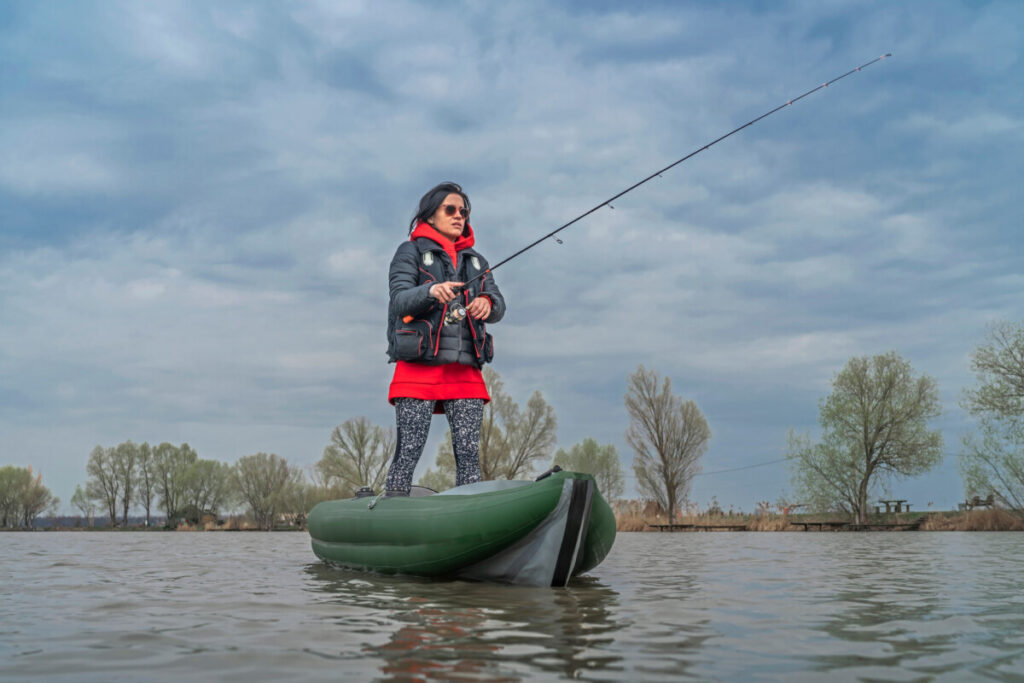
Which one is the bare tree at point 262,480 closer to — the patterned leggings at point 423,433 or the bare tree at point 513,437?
the bare tree at point 513,437

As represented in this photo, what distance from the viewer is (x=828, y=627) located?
3.07 meters

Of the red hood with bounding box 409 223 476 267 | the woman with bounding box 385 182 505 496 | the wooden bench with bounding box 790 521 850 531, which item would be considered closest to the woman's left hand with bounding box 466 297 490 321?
the woman with bounding box 385 182 505 496

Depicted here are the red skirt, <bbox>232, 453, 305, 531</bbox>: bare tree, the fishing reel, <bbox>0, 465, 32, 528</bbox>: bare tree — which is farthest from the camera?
<bbox>0, 465, 32, 528</bbox>: bare tree

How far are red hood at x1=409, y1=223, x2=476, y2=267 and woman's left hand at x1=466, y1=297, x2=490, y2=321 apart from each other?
62 centimetres

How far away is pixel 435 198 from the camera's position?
5.88 m

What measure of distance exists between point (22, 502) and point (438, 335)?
199 feet

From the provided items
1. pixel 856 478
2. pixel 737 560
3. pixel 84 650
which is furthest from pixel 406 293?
pixel 856 478

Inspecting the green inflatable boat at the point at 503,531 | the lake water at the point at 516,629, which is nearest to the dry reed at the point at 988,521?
the lake water at the point at 516,629

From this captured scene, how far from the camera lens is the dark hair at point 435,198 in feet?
19.3

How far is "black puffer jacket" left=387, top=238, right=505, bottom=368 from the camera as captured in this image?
210 inches

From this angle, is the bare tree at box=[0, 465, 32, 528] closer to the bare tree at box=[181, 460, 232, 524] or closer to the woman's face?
the bare tree at box=[181, 460, 232, 524]

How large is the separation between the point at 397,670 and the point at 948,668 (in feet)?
5.40

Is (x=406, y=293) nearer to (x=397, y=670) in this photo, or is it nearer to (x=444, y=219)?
(x=444, y=219)

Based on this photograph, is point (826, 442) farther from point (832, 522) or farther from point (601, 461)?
point (601, 461)
